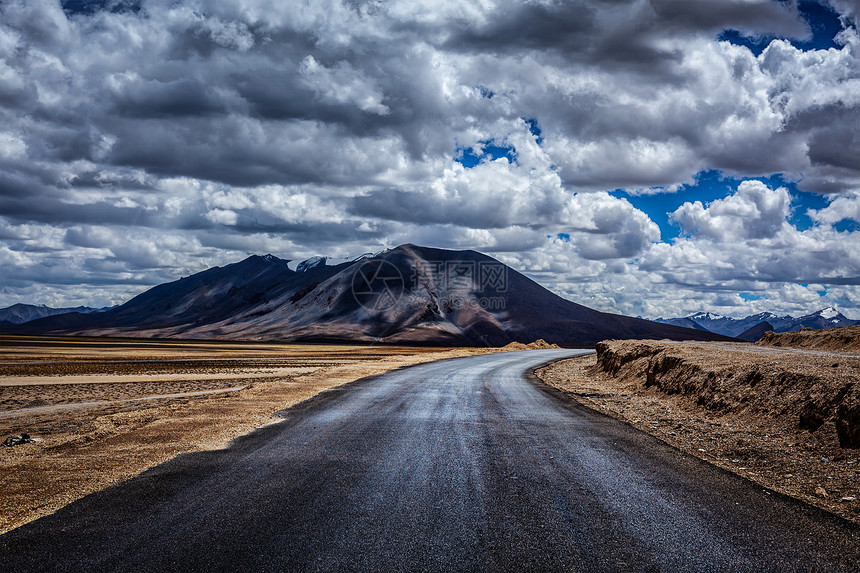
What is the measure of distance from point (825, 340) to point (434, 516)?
4341cm

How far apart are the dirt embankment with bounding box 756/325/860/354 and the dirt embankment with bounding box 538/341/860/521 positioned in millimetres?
17619

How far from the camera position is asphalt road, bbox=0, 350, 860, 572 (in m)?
5.84

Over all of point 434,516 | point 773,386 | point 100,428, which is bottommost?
point 100,428

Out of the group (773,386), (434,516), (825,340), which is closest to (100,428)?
(434,516)

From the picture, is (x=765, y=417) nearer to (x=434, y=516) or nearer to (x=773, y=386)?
(x=773, y=386)

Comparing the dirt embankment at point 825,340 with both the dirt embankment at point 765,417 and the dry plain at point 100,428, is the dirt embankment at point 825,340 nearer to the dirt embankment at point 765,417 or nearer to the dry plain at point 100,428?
the dirt embankment at point 765,417

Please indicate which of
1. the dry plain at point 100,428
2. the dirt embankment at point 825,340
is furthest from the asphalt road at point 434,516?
the dirt embankment at point 825,340

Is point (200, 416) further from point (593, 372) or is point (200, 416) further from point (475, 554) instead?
point (593, 372)

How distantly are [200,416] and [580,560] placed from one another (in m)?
13.2

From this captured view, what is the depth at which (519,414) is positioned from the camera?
1692 centimetres

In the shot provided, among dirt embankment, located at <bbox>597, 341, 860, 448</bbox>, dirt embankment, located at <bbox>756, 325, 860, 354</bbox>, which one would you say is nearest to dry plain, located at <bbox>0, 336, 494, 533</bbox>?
dirt embankment, located at <bbox>597, 341, 860, 448</bbox>

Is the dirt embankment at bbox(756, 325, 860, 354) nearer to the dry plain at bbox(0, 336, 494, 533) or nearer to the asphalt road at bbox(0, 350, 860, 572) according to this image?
the asphalt road at bbox(0, 350, 860, 572)

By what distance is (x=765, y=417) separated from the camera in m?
14.8

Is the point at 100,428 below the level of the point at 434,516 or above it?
below
